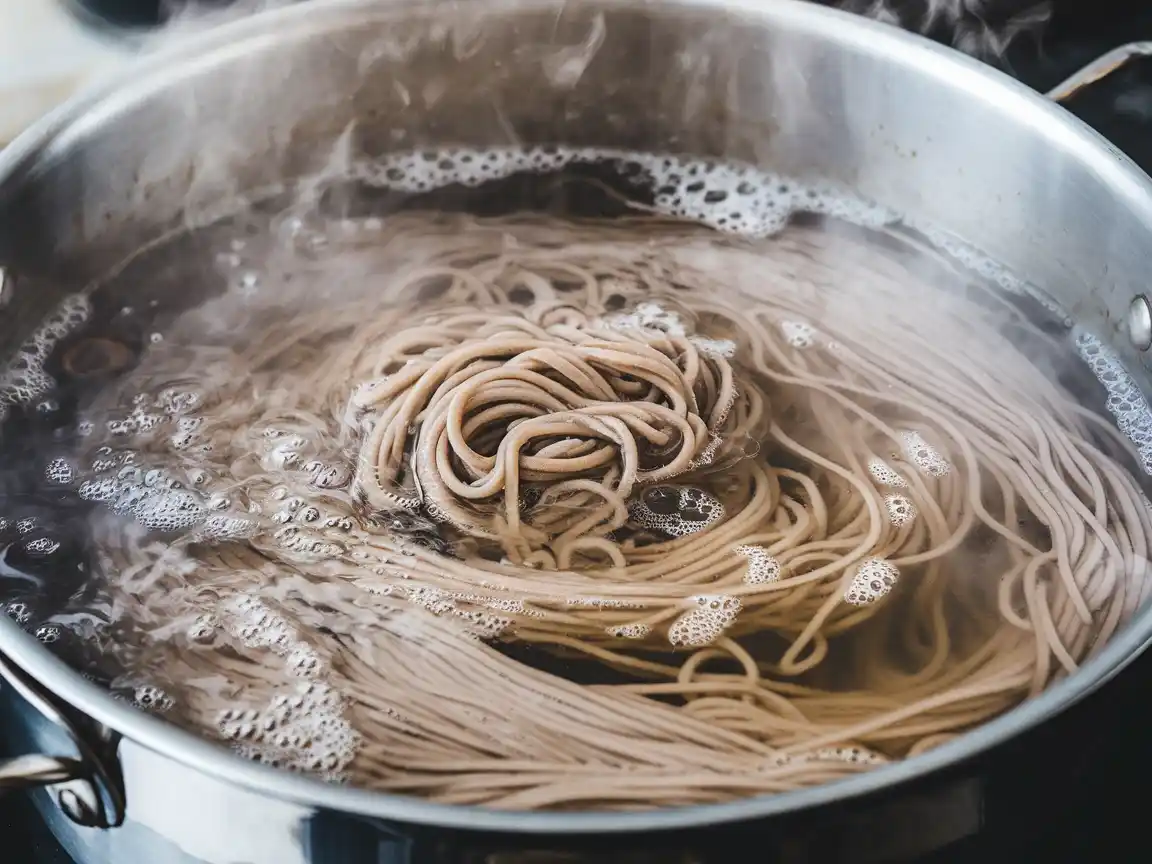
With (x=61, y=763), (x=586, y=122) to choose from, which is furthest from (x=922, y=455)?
(x=61, y=763)

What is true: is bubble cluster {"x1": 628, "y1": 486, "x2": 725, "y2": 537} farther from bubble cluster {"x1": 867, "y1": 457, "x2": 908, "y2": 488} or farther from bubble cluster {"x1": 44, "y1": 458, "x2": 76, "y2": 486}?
bubble cluster {"x1": 44, "y1": 458, "x2": 76, "y2": 486}

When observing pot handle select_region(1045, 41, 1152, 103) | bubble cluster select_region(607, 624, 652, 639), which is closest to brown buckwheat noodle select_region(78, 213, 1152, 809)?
bubble cluster select_region(607, 624, 652, 639)

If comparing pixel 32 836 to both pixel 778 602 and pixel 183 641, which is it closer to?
pixel 183 641

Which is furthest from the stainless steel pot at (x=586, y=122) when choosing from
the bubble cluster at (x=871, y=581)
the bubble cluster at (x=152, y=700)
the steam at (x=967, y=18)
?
the bubble cluster at (x=871, y=581)

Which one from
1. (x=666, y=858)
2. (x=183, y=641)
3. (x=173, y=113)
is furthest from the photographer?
(x=173, y=113)

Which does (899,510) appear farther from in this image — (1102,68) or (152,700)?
(152,700)

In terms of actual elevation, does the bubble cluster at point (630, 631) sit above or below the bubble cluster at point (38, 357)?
below

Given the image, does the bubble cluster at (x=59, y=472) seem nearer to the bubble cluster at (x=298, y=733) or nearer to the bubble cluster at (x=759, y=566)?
the bubble cluster at (x=298, y=733)

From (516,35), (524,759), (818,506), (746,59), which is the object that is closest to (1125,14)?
(746,59)
